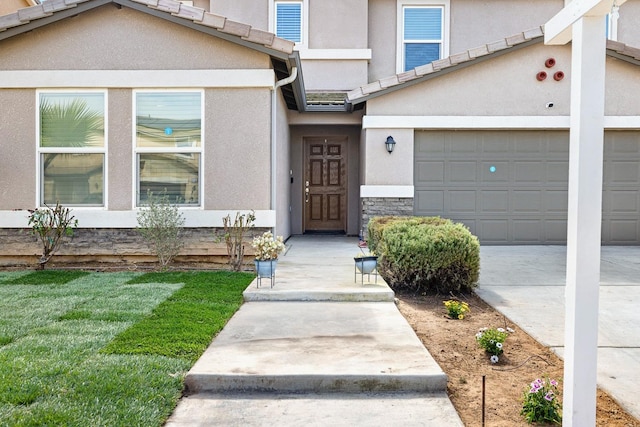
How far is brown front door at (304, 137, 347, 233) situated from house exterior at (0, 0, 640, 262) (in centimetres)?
4

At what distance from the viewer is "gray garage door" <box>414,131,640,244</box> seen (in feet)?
35.0

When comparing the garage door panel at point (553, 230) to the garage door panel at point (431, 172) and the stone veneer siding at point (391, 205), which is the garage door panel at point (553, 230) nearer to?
the garage door panel at point (431, 172)

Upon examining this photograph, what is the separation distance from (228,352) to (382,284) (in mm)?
2670

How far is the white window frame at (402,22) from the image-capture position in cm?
1320

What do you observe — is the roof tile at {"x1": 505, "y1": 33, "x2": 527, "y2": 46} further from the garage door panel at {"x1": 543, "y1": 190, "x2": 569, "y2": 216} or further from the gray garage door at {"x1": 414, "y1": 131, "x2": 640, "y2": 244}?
the garage door panel at {"x1": 543, "y1": 190, "x2": 569, "y2": 216}

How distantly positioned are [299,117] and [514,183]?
497cm

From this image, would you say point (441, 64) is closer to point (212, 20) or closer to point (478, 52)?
point (478, 52)

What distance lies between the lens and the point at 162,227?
729 cm

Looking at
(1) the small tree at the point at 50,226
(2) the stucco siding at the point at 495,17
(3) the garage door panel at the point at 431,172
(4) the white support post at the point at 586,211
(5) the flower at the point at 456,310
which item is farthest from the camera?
(2) the stucco siding at the point at 495,17

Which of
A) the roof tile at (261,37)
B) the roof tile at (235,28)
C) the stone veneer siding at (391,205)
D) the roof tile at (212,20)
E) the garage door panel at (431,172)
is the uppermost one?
the roof tile at (212,20)

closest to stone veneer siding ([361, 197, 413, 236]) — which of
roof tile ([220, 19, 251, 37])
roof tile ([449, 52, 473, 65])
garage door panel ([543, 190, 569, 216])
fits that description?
roof tile ([449, 52, 473, 65])

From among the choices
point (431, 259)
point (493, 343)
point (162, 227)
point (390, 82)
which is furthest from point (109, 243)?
point (390, 82)

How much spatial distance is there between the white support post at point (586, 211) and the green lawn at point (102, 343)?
7.34 feet

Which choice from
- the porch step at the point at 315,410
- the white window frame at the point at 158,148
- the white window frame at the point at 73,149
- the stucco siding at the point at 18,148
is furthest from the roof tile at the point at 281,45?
the porch step at the point at 315,410
